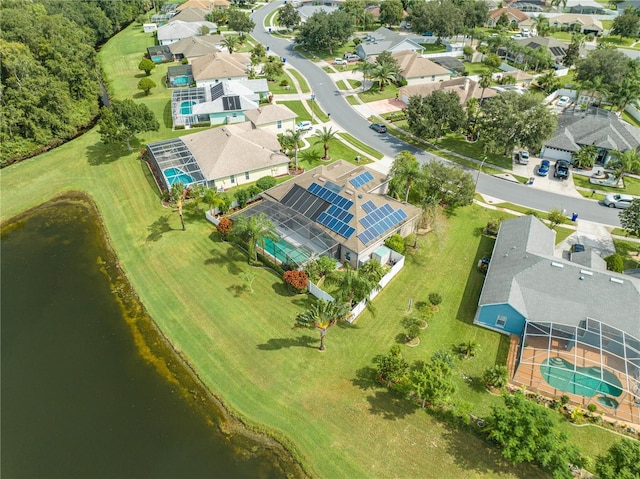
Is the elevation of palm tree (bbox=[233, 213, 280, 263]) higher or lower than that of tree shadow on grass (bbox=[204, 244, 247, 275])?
higher

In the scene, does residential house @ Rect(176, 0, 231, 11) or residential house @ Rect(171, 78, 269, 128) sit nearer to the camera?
residential house @ Rect(171, 78, 269, 128)

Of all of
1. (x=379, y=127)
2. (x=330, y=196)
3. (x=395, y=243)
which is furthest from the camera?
(x=379, y=127)

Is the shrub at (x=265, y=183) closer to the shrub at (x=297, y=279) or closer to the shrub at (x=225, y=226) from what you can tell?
the shrub at (x=225, y=226)

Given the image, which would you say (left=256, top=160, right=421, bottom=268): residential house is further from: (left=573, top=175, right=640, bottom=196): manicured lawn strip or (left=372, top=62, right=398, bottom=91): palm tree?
(left=372, top=62, right=398, bottom=91): palm tree

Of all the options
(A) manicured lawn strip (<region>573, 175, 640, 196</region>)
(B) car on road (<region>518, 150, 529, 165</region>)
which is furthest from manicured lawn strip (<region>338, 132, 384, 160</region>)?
(A) manicured lawn strip (<region>573, 175, 640, 196</region>)

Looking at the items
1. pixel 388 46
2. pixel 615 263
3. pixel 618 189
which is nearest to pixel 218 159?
pixel 615 263

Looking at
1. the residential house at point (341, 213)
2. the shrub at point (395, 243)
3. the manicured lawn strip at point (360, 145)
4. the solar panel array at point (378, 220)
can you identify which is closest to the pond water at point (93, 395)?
the residential house at point (341, 213)

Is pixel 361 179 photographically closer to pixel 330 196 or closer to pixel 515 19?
pixel 330 196
